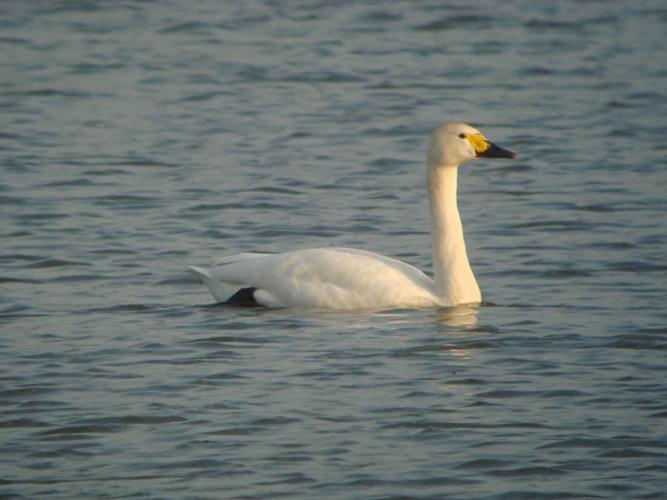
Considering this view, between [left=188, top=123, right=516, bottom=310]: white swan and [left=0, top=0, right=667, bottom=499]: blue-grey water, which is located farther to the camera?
[left=188, top=123, right=516, bottom=310]: white swan

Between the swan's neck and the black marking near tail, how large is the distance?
1.12 m

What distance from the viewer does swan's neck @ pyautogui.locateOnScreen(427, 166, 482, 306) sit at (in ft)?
32.3

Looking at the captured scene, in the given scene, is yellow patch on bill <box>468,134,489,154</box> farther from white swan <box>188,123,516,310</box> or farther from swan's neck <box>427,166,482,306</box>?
swan's neck <box>427,166,482,306</box>

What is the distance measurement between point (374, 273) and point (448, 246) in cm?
58

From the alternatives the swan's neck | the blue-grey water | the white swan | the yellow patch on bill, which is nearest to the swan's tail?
the white swan

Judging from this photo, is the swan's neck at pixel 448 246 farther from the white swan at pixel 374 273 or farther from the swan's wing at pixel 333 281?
the swan's wing at pixel 333 281

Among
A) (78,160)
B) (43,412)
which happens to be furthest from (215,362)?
(78,160)

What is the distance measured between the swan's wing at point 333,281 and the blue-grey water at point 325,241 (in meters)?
0.11

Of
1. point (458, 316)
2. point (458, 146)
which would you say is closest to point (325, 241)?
point (458, 146)

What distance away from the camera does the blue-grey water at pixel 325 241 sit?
7.10 metres

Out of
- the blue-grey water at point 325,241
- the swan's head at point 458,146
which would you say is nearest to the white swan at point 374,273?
the swan's head at point 458,146

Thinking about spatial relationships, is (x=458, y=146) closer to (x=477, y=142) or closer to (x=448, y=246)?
(x=477, y=142)

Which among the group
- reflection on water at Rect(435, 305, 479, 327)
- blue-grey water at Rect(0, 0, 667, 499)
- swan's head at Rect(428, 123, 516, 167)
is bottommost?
reflection on water at Rect(435, 305, 479, 327)

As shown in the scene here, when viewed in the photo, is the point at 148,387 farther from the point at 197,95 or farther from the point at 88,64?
the point at 88,64
